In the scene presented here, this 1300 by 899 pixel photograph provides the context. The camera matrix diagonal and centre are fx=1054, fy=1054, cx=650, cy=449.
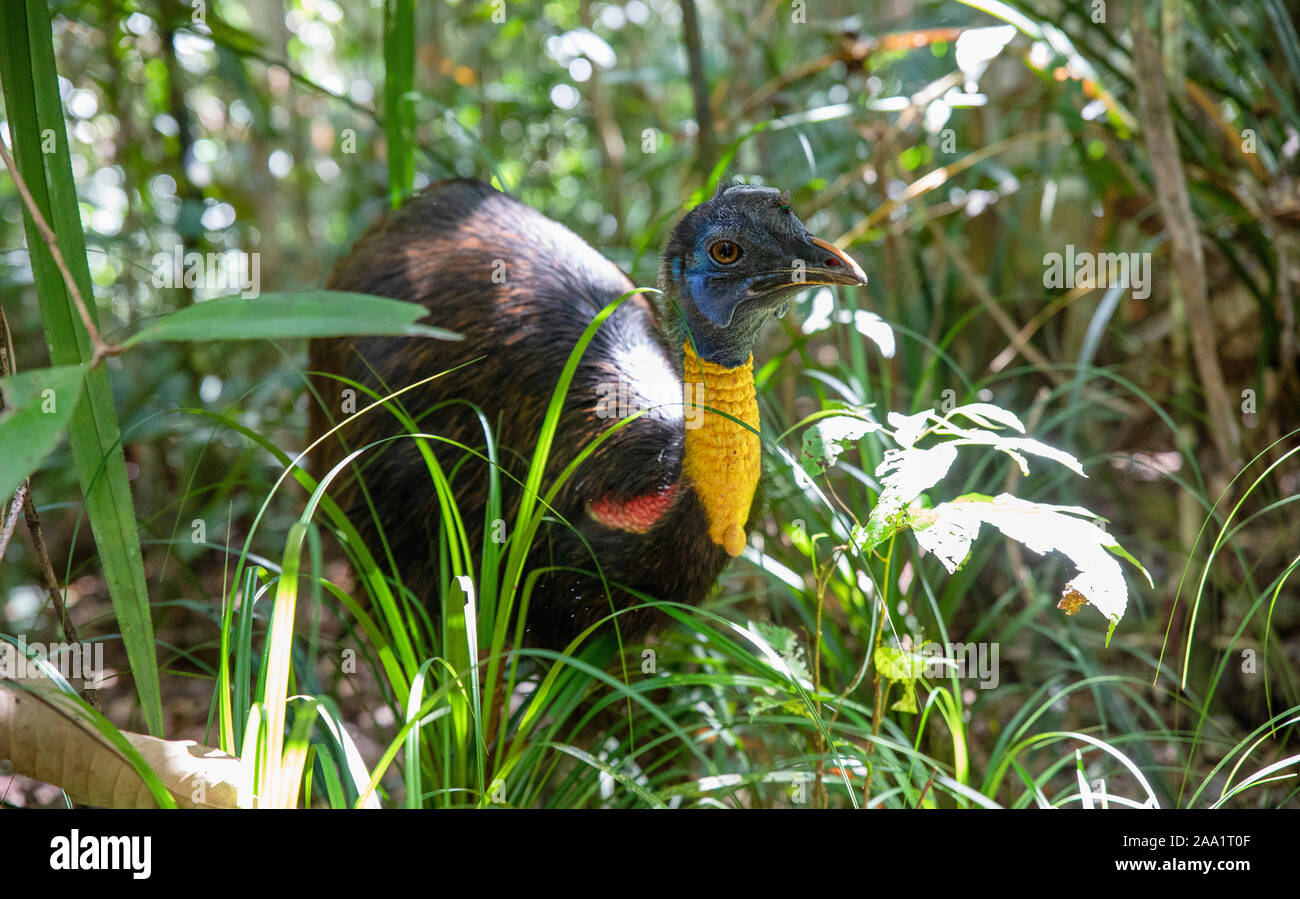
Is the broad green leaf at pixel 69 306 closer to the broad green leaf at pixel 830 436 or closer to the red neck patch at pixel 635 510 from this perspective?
the red neck patch at pixel 635 510

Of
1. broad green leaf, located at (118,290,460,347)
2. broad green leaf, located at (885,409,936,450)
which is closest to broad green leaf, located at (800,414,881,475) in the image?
broad green leaf, located at (885,409,936,450)

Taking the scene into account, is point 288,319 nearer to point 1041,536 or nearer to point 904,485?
point 904,485

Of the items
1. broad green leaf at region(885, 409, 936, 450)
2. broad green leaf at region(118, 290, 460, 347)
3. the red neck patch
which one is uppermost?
broad green leaf at region(118, 290, 460, 347)

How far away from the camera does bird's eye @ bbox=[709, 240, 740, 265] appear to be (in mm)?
2041

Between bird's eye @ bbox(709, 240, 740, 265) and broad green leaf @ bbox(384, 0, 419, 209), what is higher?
broad green leaf @ bbox(384, 0, 419, 209)

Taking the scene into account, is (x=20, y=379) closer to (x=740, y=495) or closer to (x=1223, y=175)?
(x=740, y=495)

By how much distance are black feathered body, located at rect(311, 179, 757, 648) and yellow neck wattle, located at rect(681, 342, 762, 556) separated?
0.12ft

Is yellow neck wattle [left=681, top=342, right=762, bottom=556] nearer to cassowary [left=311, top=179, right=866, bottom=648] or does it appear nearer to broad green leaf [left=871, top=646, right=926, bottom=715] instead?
cassowary [left=311, top=179, right=866, bottom=648]

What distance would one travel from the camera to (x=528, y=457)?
94.4 inches

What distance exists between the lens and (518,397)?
2.46 m

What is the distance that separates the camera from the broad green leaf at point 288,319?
1107 millimetres

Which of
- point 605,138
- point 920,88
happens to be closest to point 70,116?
point 605,138

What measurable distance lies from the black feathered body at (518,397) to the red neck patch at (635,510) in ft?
0.05

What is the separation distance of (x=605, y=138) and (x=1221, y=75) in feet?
7.58
